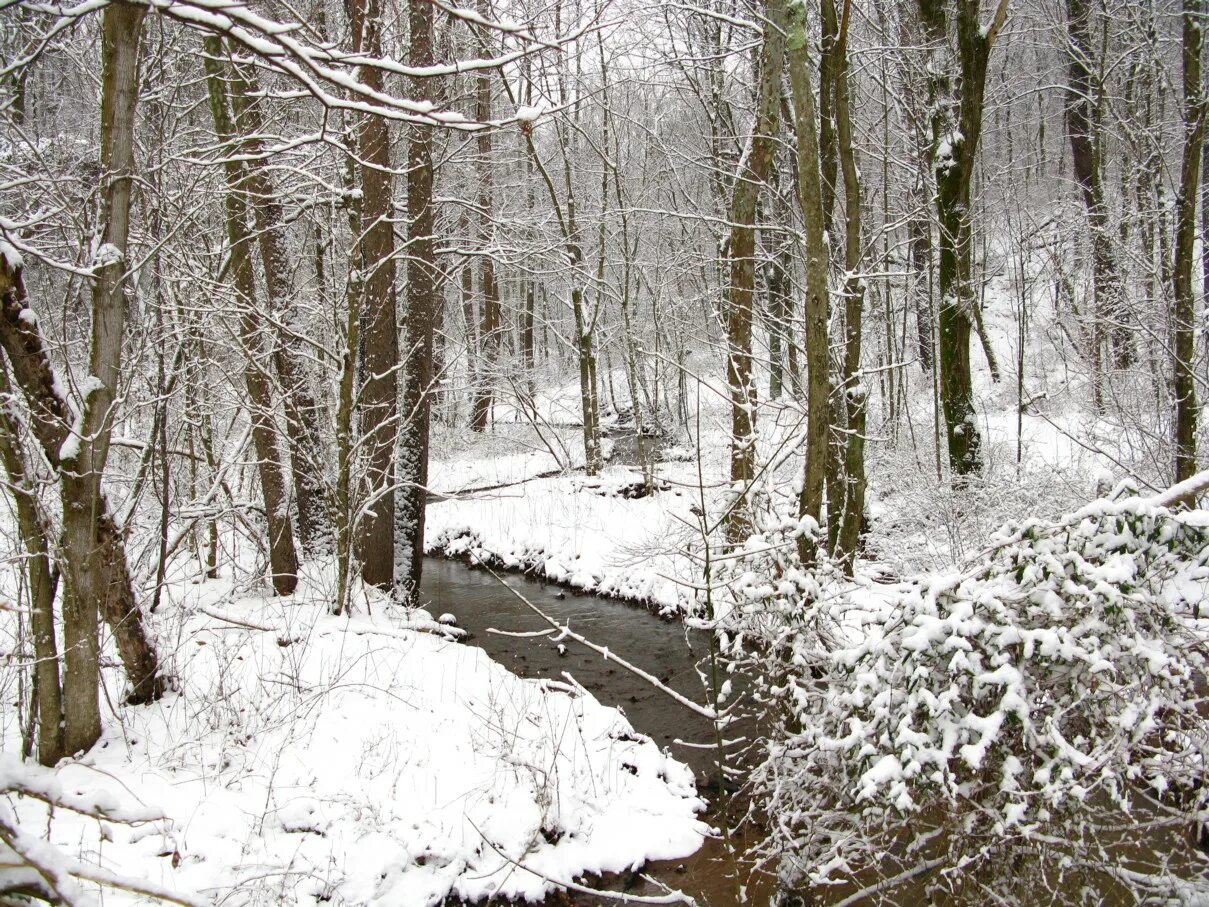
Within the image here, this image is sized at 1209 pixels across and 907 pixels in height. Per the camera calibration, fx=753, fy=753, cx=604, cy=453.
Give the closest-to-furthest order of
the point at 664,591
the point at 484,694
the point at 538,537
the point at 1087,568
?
the point at 1087,568 → the point at 484,694 → the point at 664,591 → the point at 538,537

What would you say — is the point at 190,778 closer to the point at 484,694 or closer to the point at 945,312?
the point at 484,694

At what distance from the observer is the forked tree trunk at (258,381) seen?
25.6 feet

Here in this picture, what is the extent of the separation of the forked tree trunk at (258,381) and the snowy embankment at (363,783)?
194cm

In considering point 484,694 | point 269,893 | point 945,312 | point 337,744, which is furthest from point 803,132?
point 269,893

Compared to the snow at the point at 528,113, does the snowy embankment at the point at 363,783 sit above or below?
below

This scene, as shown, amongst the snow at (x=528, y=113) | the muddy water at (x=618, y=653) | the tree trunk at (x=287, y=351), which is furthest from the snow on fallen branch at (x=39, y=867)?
the tree trunk at (x=287, y=351)

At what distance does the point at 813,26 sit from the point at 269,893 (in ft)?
40.4

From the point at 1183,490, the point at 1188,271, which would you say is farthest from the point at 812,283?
the point at 1188,271

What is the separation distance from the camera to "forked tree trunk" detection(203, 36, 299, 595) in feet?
25.6

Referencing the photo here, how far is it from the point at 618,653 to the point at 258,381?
497 cm

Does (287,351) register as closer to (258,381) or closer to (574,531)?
(258,381)

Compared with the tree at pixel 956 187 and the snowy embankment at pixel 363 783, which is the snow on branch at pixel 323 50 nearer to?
the snowy embankment at pixel 363 783

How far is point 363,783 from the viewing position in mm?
5020

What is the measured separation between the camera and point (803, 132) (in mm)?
5516
